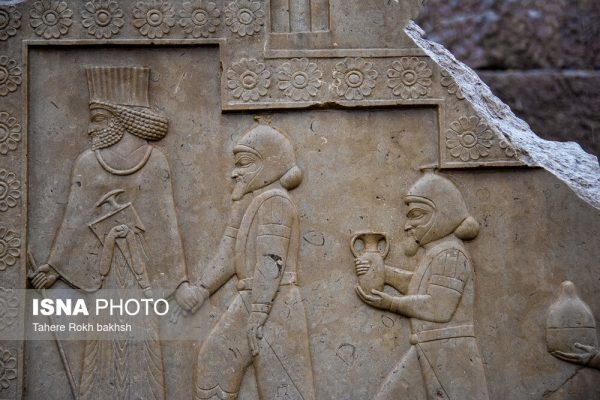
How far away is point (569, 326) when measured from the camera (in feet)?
24.9

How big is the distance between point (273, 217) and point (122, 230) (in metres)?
0.88

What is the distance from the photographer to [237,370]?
7504mm

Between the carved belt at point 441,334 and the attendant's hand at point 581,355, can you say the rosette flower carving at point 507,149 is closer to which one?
the carved belt at point 441,334

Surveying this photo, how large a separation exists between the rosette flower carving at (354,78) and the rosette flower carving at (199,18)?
0.77 m

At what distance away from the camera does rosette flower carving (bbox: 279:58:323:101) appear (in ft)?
25.3

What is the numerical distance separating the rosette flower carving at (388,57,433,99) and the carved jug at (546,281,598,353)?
1.44 meters

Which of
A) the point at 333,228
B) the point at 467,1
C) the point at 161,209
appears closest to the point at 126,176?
the point at 161,209

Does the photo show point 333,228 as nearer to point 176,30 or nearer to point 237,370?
point 237,370

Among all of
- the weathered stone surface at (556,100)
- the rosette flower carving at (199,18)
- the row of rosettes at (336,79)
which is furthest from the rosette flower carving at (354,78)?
the weathered stone surface at (556,100)

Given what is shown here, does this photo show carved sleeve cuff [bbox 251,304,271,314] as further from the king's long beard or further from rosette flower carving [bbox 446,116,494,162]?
rosette flower carving [bbox 446,116,494,162]

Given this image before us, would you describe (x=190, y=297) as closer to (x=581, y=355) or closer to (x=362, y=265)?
(x=362, y=265)

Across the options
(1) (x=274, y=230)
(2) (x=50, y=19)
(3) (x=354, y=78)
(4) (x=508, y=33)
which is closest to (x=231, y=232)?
(1) (x=274, y=230)

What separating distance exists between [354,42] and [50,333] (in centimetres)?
246

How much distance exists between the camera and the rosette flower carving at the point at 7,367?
7.46 metres
